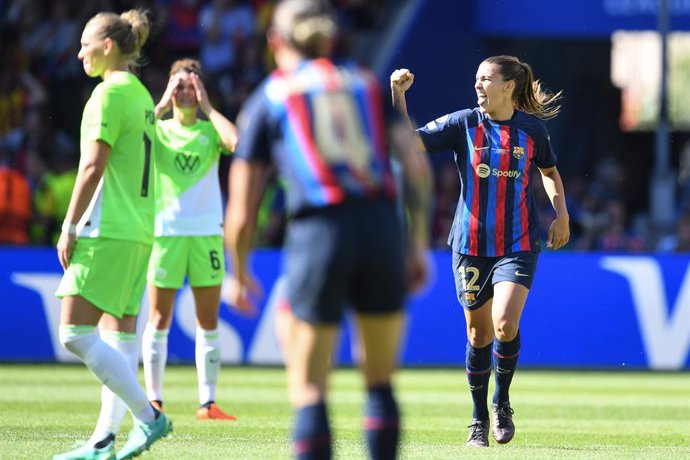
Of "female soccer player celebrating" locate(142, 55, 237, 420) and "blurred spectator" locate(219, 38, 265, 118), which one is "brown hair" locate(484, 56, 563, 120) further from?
"blurred spectator" locate(219, 38, 265, 118)

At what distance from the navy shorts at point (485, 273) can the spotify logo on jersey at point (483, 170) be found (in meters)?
0.51

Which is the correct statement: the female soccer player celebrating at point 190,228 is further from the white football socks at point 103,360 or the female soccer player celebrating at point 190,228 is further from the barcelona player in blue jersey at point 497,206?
the white football socks at point 103,360

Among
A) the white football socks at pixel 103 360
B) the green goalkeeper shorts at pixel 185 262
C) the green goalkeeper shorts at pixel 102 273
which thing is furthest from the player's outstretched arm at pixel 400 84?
the green goalkeeper shorts at pixel 185 262

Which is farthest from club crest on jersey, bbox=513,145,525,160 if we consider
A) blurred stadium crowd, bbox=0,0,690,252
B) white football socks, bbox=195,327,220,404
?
blurred stadium crowd, bbox=0,0,690,252

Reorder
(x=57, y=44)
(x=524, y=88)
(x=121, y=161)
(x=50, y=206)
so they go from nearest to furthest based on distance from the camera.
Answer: (x=121, y=161) < (x=524, y=88) < (x=50, y=206) < (x=57, y=44)

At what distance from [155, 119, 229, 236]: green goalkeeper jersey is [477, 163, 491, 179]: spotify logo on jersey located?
218 cm

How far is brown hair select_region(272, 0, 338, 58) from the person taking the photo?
5145 millimetres

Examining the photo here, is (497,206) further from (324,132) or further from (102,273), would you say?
(324,132)

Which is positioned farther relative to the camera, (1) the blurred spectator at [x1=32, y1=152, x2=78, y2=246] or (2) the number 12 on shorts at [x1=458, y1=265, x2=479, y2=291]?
(1) the blurred spectator at [x1=32, y1=152, x2=78, y2=246]

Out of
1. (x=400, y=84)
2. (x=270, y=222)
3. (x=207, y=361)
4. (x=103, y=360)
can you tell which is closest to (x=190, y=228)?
(x=207, y=361)

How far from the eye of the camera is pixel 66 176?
17359mm

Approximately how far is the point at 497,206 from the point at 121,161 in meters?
2.56

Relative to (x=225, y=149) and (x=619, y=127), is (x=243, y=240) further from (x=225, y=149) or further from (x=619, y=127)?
(x=619, y=127)

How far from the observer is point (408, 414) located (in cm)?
1079
